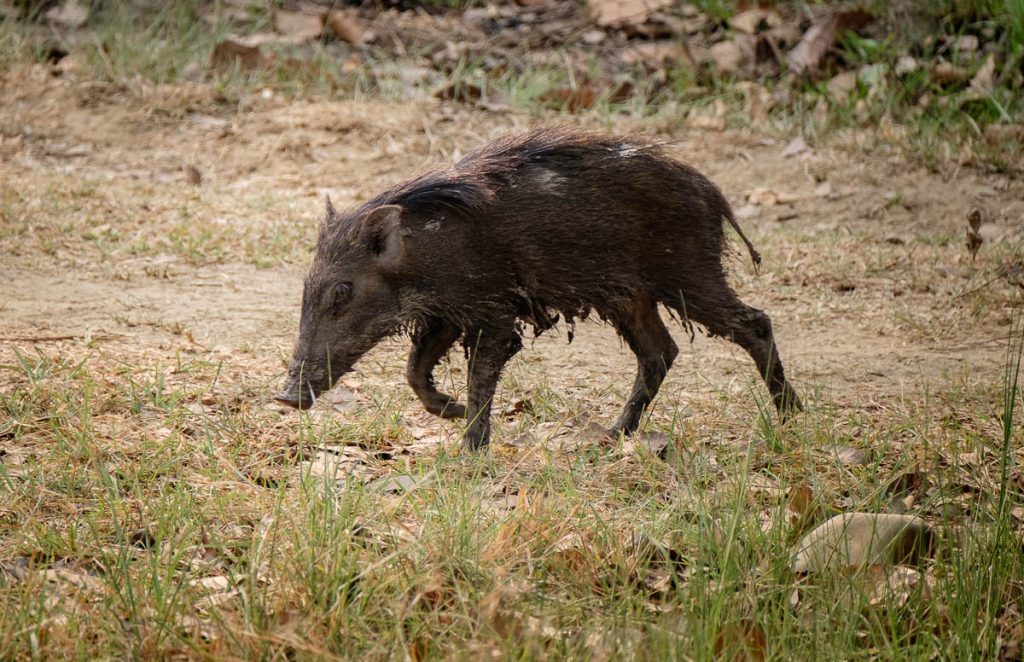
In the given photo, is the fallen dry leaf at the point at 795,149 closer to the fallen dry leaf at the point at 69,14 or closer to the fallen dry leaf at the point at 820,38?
the fallen dry leaf at the point at 820,38

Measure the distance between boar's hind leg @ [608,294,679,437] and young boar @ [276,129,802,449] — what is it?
10cm

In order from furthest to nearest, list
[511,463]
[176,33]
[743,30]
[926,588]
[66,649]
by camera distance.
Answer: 1. [743,30]
2. [176,33]
3. [511,463]
4. [926,588]
5. [66,649]

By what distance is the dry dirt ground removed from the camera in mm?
4621

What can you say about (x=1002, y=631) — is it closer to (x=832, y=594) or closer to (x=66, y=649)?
(x=832, y=594)

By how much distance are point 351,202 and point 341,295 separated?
3251 mm

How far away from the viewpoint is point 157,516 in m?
2.92

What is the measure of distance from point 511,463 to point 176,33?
20.5 feet

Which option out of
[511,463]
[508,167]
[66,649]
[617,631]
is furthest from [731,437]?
[66,649]

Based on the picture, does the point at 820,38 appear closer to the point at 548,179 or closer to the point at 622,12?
the point at 622,12

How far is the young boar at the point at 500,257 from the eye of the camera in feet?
12.3

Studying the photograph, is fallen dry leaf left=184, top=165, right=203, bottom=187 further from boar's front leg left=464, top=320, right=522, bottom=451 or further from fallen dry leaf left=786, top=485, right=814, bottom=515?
fallen dry leaf left=786, top=485, right=814, bottom=515

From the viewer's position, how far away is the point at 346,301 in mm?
3760

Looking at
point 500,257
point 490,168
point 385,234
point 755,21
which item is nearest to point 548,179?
point 490,168

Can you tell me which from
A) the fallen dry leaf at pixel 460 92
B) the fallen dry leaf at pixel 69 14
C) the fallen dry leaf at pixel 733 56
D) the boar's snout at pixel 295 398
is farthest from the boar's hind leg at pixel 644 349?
the fallen dry leaf at pixel 69 14
